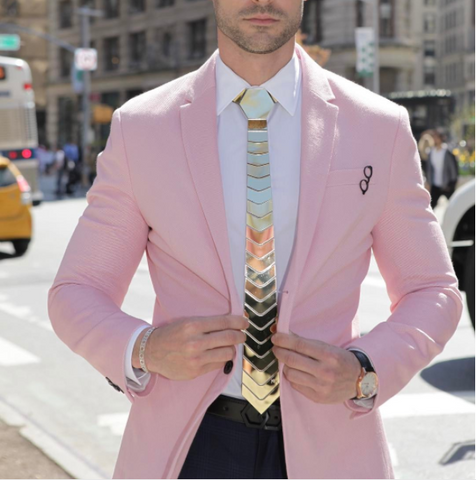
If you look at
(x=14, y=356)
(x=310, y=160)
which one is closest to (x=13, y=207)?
(x=14, y=356)

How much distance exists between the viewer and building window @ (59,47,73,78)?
66188 millimetres

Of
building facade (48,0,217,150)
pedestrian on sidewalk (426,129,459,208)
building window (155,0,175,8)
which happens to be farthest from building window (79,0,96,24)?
pedestrian on sidewalk (426,129,459,208)

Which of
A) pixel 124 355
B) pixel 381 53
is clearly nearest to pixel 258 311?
pixel 124 355

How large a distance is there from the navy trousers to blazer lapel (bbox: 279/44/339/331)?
30 cm

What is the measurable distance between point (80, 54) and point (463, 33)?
9773 cm

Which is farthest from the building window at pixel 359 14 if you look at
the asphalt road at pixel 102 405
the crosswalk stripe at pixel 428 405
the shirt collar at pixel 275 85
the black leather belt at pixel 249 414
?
the black leather belt at pixel 249 414

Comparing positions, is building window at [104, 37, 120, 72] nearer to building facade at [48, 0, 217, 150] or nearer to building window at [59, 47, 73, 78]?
building facade at [48, 0, 217, 150]

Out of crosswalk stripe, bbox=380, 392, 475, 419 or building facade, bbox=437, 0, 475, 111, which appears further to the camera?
building facade, bbox=437, 0, 475, 111

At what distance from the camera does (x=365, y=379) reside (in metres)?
2.00

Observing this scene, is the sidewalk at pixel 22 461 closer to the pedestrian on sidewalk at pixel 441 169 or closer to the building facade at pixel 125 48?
the pedestrian on sidewalk at pixel 441 169

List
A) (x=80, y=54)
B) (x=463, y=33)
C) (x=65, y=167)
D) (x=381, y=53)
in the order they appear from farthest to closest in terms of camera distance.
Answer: (x=463, y=33) < (x=381, y=53) < (x=80, y=54) < (x=65, y=167)

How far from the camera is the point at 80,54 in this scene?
1716 inches

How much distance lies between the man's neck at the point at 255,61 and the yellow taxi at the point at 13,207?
44.2 ft

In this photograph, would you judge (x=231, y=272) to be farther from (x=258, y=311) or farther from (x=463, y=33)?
(x=463, y=33)
